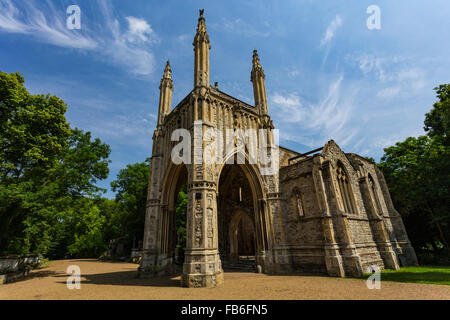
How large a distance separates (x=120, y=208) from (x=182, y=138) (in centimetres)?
2515

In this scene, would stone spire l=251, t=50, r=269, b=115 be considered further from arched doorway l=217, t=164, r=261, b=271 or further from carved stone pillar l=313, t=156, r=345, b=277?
carved stone pillar l=313, t=156, r=345, b=277

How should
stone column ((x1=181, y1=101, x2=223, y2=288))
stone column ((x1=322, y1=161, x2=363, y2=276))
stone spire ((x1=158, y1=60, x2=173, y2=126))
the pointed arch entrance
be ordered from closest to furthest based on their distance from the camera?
1. stone column ((x1=181, y1=101, x2=223, y2=288))
2. stone column ((x1=322, y1=161, x2=363, y2=276))
3. the pointed arch entrance
4. stone spire ((x1=158, y1=60, x2=173, y2=126))

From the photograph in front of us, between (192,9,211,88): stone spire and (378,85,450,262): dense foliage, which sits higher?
(192,9,211,88): stone spire

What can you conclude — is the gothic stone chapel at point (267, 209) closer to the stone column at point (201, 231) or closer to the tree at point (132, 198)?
the stone column at point (201, 231)


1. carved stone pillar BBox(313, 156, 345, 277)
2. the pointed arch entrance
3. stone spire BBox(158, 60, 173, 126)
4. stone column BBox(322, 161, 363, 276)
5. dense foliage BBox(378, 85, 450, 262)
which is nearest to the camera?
stone column BBox(322, 161, 363, 276)

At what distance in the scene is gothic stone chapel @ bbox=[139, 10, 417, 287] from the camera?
9.97 metres

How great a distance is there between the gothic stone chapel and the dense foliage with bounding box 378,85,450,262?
244 centimetres

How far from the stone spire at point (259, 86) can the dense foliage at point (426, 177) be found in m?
13.0

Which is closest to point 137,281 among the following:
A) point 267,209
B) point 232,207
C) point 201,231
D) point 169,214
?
point 169,214

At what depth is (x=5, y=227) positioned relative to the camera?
1205cm

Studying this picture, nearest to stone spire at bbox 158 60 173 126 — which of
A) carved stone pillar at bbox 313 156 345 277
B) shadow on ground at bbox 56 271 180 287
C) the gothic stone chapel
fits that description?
the gothic stone chapel

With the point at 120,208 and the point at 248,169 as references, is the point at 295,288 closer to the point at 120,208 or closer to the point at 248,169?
the point at 248,169

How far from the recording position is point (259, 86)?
17.0m

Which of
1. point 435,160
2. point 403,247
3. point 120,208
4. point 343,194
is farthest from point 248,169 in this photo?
point 120,208
